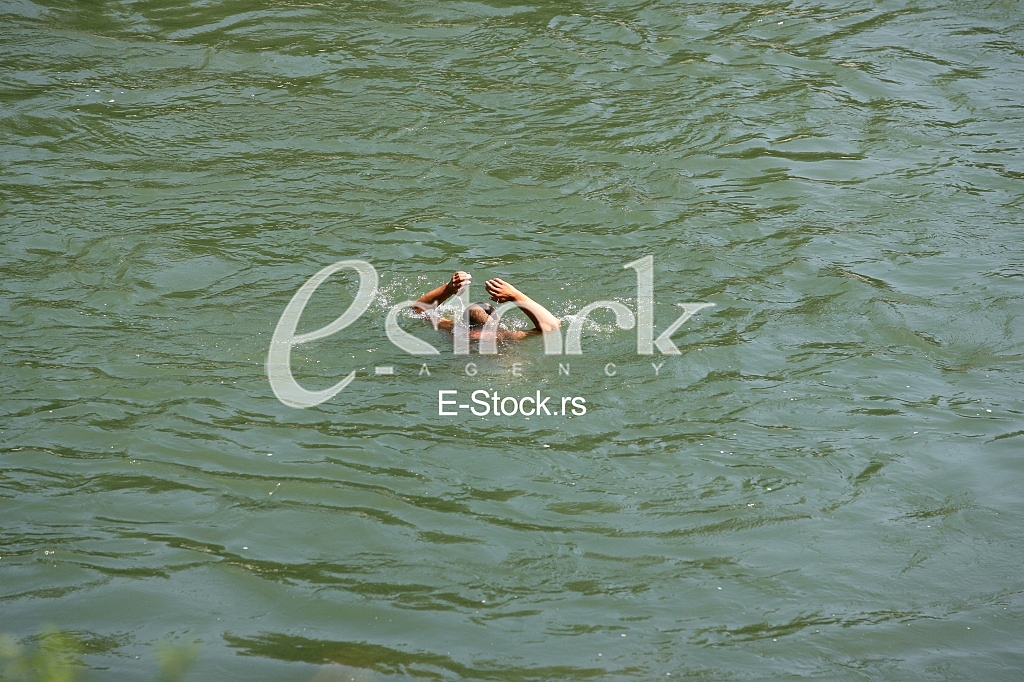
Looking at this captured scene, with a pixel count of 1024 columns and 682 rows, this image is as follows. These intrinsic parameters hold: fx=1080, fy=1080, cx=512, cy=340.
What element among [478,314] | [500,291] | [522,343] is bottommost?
[522,343]

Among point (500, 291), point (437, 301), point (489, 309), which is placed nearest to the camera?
point (500, 291)

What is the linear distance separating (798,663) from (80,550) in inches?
146

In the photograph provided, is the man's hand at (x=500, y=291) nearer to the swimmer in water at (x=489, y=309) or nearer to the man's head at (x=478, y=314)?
the swimmer in water at (x=489, y=309)

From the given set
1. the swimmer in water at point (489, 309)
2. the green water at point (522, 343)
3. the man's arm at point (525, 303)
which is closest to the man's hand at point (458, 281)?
the swimmer in water at point (489, 309)

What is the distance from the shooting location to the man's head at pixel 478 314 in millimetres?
7812

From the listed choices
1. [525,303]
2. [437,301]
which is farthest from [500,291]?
[437,301]

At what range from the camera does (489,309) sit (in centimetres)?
788

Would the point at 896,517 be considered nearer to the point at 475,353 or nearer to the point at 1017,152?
the point at 475,353

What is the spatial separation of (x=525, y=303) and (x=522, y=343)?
29 centimetres

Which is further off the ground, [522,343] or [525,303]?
[525,303]

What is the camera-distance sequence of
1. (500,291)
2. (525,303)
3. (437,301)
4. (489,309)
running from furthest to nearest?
(437,301) < (489,309) < (525,303) < (500,291)

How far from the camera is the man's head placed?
25.6 feet

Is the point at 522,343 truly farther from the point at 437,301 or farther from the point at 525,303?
the point at 437,301

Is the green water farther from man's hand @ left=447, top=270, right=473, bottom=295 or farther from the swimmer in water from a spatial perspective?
man's hand @ left=447, top=270, right=473, bottom=295
